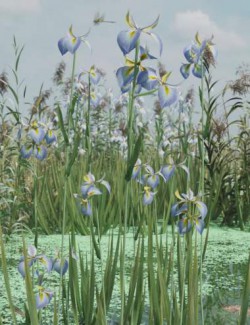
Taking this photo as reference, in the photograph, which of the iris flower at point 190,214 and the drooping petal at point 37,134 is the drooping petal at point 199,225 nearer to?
the iris flower at point 190,214

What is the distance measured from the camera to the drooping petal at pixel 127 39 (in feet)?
3.51

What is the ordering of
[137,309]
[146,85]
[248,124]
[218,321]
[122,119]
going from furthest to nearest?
[122,119]
[248,124]
[218,321]
[137,309]
[146,85]

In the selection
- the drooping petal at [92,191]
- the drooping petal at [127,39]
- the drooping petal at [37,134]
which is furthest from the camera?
the drooping petal at [37,134]

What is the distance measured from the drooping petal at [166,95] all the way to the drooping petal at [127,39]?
0.11 meters

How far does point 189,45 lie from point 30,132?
0.59 m

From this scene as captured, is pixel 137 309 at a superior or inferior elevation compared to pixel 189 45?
inferior

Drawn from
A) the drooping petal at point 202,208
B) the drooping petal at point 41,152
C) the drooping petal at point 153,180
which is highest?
the drooping petal at point 41,152

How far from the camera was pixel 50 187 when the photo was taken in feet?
13.8

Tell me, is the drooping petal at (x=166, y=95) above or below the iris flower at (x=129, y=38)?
below

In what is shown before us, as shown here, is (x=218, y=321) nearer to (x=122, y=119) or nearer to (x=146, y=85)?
(x=146, y=85)

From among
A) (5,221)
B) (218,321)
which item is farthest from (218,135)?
(218,321)

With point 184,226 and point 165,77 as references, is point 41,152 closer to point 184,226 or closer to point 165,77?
point 184,226

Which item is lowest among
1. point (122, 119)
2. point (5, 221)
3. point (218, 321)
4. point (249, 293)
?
point (218, 321)

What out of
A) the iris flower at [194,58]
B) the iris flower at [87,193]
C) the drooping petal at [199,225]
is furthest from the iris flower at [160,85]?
the iris flower at [87,193]
